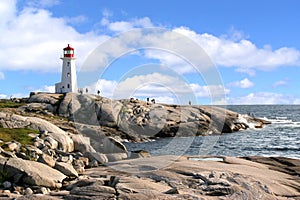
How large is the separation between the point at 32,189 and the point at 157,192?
577 centimetres

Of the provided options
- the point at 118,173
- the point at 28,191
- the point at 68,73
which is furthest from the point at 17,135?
the point at 68,73

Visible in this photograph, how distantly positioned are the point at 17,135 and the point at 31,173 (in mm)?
11694

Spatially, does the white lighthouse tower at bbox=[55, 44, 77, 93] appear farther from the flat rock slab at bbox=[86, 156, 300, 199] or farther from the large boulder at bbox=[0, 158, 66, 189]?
the large boulder at bbox=[0, 158, 66, 189]

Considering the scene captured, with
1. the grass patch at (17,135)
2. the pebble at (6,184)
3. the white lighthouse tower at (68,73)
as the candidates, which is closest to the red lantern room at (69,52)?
the white lighthouse tower at (68,73)

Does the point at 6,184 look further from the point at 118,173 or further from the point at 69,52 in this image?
the point at 69,52

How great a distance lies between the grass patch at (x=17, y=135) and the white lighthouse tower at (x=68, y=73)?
39.4 m

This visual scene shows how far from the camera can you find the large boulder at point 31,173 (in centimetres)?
1764

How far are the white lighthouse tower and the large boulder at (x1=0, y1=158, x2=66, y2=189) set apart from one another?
Result: 51857mm

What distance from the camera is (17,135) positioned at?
94.1 feet

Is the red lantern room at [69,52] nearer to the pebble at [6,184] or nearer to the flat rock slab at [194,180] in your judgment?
the flat rock slab at [194,180]

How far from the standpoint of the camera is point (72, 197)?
1501 cm

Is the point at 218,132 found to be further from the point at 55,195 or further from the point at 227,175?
the point at 55,195

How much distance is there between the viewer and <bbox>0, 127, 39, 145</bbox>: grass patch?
1078 inches

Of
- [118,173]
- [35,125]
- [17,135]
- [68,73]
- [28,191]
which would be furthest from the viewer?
[68,73]
